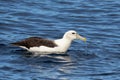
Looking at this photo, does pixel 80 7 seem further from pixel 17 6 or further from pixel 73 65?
pixel 73 65

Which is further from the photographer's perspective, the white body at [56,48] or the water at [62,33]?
the white body at [56,48]

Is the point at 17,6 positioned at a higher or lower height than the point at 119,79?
higher

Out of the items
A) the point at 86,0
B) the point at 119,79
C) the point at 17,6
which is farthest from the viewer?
the point at 86,0

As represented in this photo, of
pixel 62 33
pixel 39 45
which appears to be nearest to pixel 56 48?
pixel 39 45

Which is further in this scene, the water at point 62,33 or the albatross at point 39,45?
the albatross at point 39,45

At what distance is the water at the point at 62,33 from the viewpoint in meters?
18.9

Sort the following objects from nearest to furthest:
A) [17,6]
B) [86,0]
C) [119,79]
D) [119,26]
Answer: [119,79] < [119,26] < [17,6] < [86,0]

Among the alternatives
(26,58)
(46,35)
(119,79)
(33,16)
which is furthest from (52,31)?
(119,79)

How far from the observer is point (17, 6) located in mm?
29797

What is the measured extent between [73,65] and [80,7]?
416 inches

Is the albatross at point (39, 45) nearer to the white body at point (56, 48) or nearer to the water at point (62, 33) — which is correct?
the white body at point (56, 48)

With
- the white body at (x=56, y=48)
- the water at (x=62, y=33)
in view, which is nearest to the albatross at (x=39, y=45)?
the white body at (x=56, y=48)

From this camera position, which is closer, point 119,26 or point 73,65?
point 73,65

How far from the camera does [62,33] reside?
2495cm
